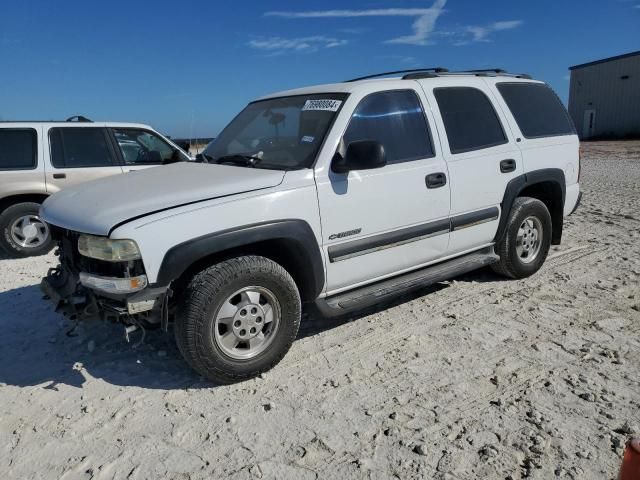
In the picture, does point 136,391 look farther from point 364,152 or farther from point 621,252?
point 621,252

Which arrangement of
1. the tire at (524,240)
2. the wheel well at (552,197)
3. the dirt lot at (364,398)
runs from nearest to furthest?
the dirt lot at (364,398) → the tire at (524,240) → the wheel well at (552,197)

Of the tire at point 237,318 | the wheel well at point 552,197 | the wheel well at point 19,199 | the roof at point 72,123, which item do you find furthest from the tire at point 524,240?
the wheel well at point 19,199

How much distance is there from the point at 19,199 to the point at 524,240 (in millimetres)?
6151

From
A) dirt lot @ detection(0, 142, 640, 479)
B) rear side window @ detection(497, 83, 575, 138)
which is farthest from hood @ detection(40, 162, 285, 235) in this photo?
rear side window @ detection(497, 83, 575, 138)

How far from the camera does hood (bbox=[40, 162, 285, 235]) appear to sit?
3.12 m

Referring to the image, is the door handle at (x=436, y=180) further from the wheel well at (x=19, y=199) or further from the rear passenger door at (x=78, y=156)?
the wheel well at (x=19, y=199)

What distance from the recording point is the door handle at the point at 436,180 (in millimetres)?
4090

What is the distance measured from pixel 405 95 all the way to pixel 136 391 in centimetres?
291

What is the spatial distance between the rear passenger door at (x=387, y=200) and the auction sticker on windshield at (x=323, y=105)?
15cm

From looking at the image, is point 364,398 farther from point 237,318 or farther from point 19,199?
point 19,199

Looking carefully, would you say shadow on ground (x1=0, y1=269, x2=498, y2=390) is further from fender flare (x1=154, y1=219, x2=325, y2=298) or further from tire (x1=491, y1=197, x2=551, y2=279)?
tire (x1=491, y1=197, x2=551, y2=279)

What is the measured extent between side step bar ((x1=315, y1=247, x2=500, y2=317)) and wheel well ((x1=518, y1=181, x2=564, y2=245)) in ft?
3.08

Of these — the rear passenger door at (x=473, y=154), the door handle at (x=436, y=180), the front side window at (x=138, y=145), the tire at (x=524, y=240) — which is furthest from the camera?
the front side window at (x=138, y=145)

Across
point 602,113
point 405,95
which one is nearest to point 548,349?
point 405,95
